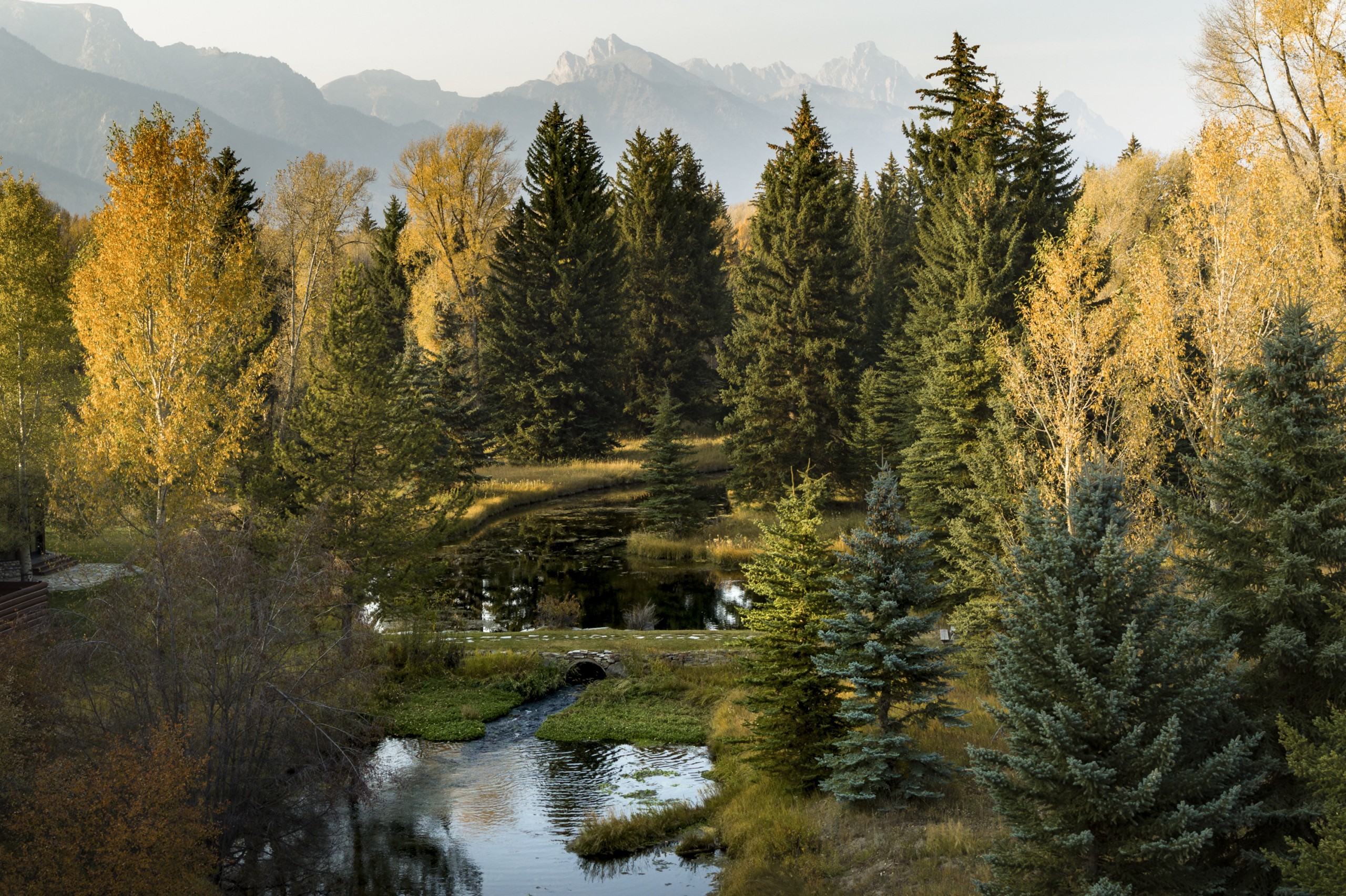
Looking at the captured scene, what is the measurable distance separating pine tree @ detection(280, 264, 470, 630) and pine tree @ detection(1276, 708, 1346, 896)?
18.8 metres

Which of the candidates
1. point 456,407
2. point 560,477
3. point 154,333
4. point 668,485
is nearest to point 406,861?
point 154,333

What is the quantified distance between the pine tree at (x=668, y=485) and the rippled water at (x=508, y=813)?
18.7 metres

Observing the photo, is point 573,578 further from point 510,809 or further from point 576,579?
point 510,809

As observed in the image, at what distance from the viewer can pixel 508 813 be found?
683 inches

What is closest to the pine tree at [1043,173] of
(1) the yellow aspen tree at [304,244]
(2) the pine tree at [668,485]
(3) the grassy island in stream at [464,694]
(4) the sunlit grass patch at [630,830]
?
(2) the pine tree at [668,485]

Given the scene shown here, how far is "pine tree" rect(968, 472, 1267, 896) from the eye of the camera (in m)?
9.43

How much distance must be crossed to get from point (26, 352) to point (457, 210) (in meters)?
32.0

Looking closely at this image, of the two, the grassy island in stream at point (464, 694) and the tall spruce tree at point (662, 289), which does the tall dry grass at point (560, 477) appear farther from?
the grassy island in stream at point (464, 694)

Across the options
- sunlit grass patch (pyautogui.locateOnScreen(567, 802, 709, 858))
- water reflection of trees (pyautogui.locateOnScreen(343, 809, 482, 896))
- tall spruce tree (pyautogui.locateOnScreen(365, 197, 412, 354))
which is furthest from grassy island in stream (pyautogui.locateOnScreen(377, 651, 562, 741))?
tall spruce tree (pyautogui.locateOnScreen(365, 197, 412, 354))

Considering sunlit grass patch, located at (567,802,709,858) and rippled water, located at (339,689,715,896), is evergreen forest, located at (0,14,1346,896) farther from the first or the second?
rippled water, located at (339,689,715,896)

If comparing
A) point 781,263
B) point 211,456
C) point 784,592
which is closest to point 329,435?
point 211,456

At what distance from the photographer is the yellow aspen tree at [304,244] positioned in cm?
4416

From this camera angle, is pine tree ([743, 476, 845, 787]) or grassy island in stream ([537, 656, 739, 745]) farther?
grassy island in stream ([537, 656, 739, 745])

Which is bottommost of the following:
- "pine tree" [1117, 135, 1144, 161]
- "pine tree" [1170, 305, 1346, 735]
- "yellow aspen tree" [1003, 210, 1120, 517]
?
"pine tree" [1170, 305, 1346, 735]
